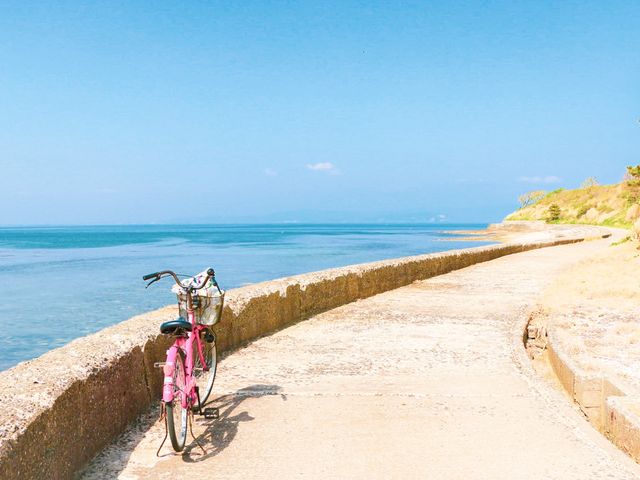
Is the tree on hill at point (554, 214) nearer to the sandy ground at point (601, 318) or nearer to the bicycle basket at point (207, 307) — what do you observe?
the sandy ground at point (601, 318)

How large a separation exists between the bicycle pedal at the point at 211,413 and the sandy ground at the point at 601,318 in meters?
3.17

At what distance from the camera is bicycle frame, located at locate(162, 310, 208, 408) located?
3.49 meters

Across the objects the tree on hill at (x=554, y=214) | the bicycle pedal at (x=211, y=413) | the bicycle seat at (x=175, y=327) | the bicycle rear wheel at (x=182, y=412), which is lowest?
the bicycle pedal at (x=211, y=413)

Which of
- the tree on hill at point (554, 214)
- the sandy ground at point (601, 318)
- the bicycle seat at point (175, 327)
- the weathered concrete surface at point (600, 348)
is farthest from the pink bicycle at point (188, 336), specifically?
the tree on hill at point (554, 214)

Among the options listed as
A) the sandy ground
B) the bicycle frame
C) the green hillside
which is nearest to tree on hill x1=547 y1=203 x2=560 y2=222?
the green hillside

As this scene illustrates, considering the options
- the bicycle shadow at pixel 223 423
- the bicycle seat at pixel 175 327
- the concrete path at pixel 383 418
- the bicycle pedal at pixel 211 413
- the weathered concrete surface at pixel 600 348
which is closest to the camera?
the concrete path at pixel 383 418

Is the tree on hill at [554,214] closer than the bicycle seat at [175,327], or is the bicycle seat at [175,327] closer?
the bicycle seat at [175,327]

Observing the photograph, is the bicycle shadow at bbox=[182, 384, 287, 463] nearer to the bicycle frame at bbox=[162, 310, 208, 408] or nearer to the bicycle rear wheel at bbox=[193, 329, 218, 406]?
the bicycle rear wheel at bbox=[193, 329, 218, 406]

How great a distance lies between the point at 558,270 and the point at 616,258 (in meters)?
2.77

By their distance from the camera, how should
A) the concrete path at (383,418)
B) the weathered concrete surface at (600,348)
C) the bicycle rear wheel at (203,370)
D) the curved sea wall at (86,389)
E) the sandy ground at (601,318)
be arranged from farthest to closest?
the sandy ground at (601,318) → the bicycle rear wheel at (203,370) → the weathered concrete surface at (600,348) → the concrete path at (383,418) → the curved sea wall at (86,389)

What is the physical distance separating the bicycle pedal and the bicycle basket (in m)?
0.59

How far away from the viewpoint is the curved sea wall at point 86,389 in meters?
2.79

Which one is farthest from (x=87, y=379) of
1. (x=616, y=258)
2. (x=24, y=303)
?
(x=24, y=303)

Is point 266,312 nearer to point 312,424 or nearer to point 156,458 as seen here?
point 312,424
